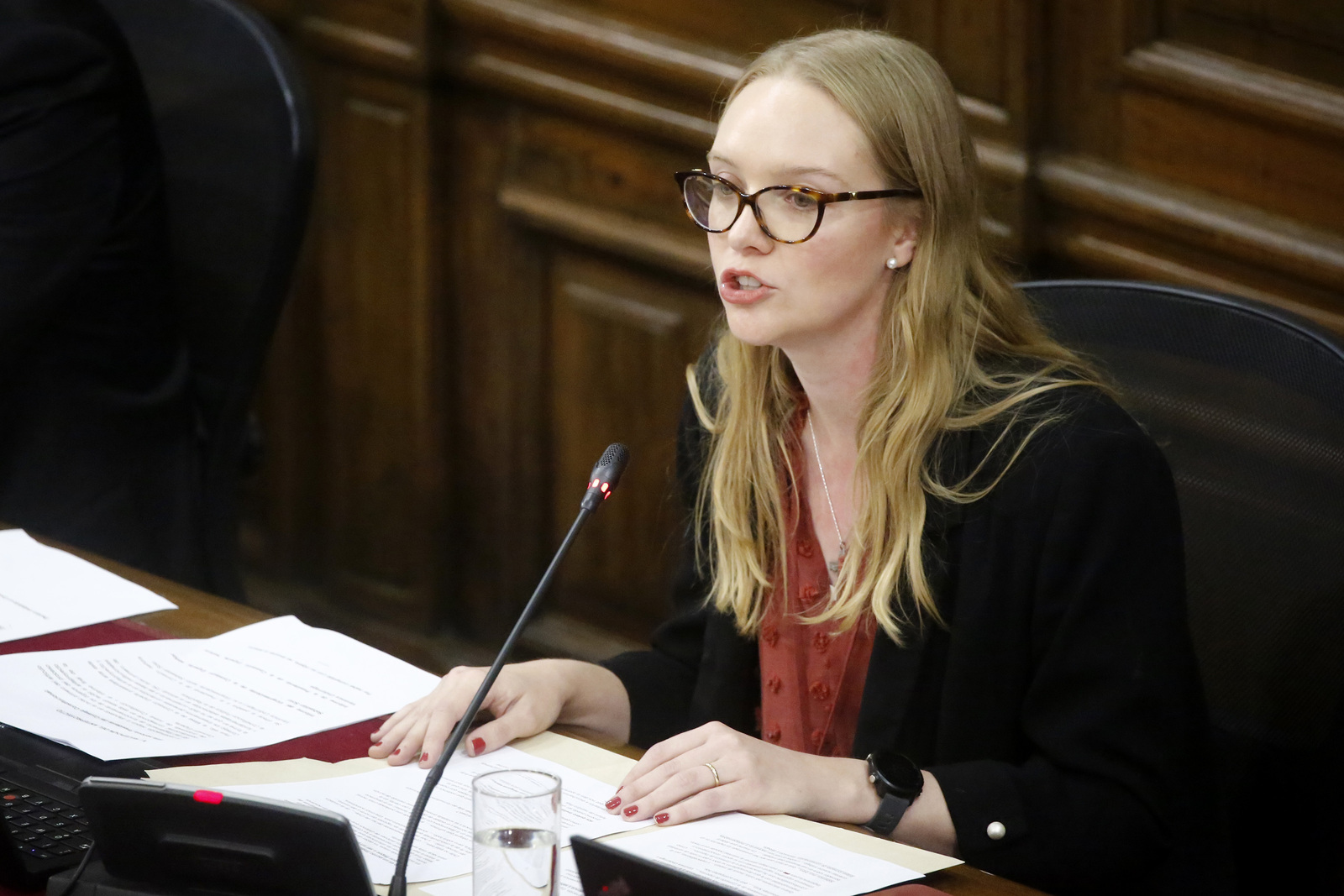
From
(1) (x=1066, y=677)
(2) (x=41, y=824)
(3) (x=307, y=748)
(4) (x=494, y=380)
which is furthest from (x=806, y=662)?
(4) (x=494, y=380)

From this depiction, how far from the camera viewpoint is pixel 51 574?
1.66 meters

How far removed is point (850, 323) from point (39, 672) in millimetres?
768

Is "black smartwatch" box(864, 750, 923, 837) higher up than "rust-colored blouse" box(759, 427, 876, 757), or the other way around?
"black smartwatch" box(864, 750, 923, 837)

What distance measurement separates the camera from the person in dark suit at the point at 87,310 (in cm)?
213

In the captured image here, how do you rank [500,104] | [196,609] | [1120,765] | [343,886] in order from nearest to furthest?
[343,886] → [1120,765] → [196,609] → [500,104]

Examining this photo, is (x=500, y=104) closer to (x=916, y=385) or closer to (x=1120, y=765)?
(x=916, y=385)

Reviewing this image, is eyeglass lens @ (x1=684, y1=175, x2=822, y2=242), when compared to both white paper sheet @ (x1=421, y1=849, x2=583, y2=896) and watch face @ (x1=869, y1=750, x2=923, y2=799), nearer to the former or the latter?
watch face @ (x1=869, y1=750, x2=923, y2=799)

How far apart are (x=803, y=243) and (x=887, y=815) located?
490 millimetres

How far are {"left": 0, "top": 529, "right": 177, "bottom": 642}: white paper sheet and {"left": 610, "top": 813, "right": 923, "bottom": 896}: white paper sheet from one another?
2.16ft

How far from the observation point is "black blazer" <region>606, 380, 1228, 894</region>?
1.34 metres

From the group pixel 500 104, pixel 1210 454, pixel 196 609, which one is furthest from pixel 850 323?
pixel 500 104

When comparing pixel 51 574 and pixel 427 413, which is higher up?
pixel 51 574

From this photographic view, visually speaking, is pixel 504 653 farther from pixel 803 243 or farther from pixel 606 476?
pixel 803 243

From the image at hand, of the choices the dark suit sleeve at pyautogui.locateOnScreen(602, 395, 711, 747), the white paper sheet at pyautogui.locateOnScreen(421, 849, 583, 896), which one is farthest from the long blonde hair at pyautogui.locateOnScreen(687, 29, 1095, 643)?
the white paper sheet at pyautogui.locateOnScreen(421, 849, 583, 896)
